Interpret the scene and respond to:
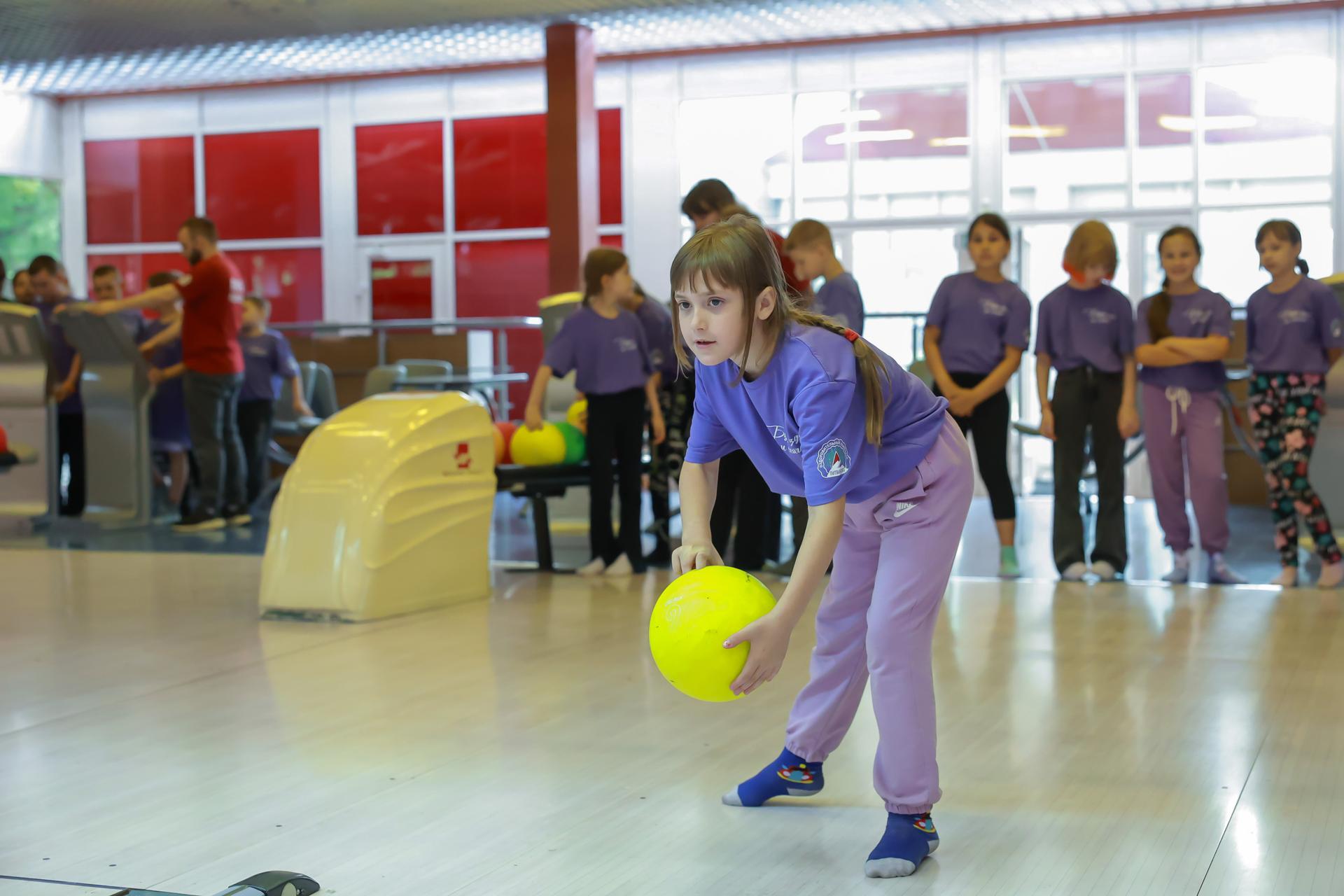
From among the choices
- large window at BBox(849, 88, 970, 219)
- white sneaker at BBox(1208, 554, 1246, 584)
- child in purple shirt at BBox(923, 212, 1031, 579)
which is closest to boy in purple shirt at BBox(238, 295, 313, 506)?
child in purple shirt at BBox(923, 212, 1031, 579)

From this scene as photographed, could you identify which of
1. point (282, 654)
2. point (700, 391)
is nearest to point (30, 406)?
point (282, 654)

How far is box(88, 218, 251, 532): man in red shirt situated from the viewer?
770 centimetres

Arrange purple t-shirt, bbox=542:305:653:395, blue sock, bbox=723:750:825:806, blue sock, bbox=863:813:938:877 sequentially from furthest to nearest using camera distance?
1. purple t-shirt, bbox=542:305:653:395
2. blue sock, bbox=723:750:825:806
3. blue sock, bbox=863:813:938:877

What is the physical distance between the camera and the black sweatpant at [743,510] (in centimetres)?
558

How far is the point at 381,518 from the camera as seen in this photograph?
16.4 feet

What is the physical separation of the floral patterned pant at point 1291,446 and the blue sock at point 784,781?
11.9ft

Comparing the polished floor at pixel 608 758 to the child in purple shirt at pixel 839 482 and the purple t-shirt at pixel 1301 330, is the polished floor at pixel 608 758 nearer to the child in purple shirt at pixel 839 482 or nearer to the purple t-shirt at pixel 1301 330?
the child in purple shirt at pixel 839 482

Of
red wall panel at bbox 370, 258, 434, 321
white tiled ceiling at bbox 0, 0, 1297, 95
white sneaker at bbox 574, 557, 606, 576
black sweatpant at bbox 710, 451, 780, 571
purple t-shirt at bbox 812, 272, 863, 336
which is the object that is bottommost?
white sneaker at bbox 574, 557, 606, 576

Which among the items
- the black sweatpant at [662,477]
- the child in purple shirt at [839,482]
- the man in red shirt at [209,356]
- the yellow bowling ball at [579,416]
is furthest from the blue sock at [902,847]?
the man in red shirt at [209,356]

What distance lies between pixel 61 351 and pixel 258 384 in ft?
3.89

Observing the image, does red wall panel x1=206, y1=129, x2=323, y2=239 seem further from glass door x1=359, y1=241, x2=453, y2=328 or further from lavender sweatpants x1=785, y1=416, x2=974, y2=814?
lavender sweatpants x1=785, y1=416, x2=974, y2=814

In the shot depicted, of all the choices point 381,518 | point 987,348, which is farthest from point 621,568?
point 987,348

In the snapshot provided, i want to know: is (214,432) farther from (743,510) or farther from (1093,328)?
(1093,328)

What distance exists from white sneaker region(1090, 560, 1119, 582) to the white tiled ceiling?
7.84 meters
